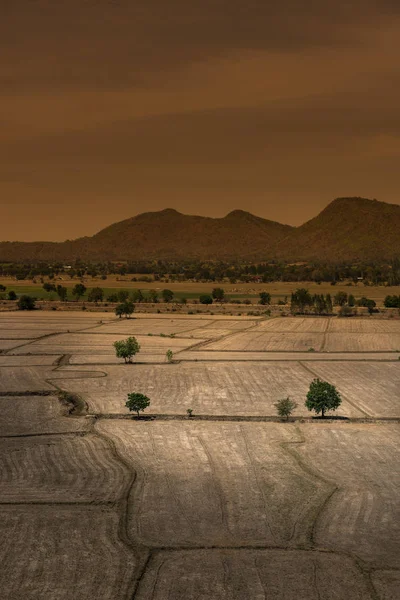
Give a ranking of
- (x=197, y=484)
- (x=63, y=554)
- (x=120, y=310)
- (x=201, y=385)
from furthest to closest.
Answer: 1. (x=120, y=310)
2. (x=201, y=385)
3. (x=197, y=484)
4. (x=63, y=554)

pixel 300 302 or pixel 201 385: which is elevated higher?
pixel 300 302

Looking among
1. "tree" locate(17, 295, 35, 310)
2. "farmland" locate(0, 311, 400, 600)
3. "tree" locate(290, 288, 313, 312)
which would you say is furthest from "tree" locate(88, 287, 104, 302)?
"farmland" locate(0, 311, 400, 600)

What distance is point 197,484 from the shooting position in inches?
1647

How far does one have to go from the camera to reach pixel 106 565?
3269cm

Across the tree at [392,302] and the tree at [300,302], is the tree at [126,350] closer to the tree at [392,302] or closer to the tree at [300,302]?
the tree at [300,302]

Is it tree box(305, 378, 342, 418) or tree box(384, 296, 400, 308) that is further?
tree box(384, 296, 400, 308)

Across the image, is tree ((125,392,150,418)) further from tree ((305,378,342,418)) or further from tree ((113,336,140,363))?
tree ((113,336,140,363))

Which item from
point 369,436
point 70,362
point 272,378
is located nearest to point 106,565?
point 369,436

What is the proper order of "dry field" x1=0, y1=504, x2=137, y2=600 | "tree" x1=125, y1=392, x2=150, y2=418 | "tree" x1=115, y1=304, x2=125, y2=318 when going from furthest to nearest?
"tree" x1=115, y1=304, x2=125, y2=318, "tree" x1=125, y1=392, x2=150, y2=418, "dry field" x1=0, y1=504, x2=137, y2=600

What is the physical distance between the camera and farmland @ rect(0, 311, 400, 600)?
31.6 meters

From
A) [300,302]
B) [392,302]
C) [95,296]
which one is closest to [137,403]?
[300,302]

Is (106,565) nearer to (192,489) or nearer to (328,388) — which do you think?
(192,489)

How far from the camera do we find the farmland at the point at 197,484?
104 ft

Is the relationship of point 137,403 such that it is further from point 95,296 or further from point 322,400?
point 95,296
